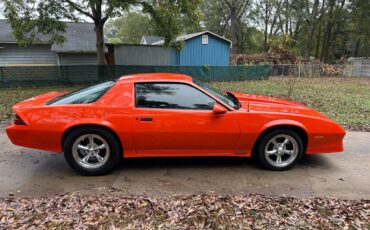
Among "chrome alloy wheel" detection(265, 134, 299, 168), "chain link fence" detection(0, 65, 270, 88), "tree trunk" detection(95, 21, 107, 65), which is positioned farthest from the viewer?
"tree trunk" detection(95, 21, 107, 65)

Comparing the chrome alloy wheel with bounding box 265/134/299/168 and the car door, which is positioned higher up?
the car door

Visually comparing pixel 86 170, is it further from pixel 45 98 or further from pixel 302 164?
pixel 302 164

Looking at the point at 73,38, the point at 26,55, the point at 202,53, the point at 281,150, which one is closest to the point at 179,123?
the point at 281,150

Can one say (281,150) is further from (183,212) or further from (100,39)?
(100,39)

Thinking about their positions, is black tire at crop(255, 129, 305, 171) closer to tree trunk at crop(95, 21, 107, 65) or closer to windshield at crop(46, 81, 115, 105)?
windshield at crop(46, 81, 115, 105)

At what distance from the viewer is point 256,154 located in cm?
441

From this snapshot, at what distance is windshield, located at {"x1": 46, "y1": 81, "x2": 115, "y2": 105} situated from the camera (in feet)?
13.9

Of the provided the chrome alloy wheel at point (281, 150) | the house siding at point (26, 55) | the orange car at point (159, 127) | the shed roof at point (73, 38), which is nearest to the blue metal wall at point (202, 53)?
the shed roof at point (73, 38)

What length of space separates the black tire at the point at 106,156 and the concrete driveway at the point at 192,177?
10cm

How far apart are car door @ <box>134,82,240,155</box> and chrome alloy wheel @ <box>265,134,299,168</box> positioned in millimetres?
544

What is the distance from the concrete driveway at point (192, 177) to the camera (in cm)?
380

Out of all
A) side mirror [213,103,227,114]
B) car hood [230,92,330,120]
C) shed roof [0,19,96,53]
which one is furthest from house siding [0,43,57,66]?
side mirror [213,103,227,114]

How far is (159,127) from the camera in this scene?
411cm

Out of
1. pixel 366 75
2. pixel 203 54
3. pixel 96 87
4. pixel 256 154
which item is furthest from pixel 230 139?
pixel 366 75
